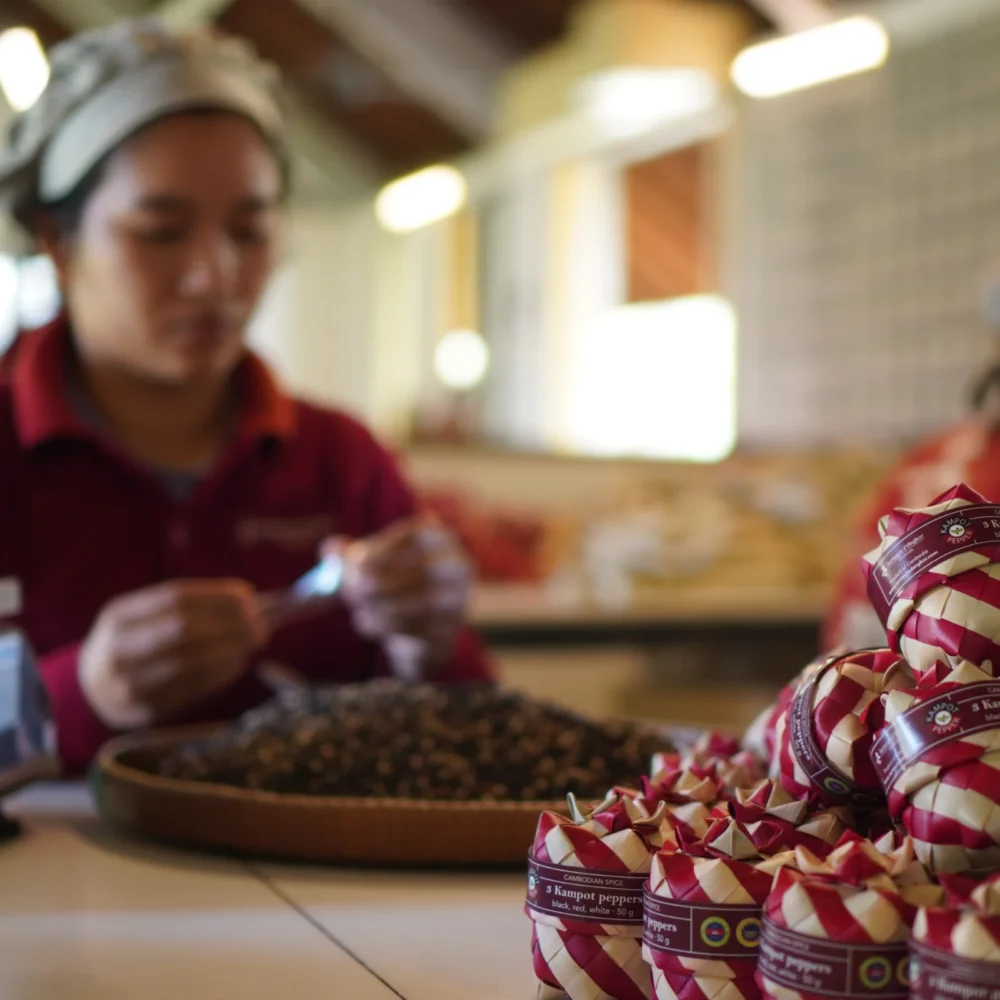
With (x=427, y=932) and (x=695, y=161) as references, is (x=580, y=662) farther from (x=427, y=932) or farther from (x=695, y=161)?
(x=695, y=161)

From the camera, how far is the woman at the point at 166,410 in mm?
1342

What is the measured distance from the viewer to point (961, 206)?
155 inches

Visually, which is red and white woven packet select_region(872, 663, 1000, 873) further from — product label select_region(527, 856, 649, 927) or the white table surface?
the white table surface

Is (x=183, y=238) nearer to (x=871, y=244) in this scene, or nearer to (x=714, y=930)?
(x=714, y=930)

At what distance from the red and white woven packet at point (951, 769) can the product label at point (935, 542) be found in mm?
47

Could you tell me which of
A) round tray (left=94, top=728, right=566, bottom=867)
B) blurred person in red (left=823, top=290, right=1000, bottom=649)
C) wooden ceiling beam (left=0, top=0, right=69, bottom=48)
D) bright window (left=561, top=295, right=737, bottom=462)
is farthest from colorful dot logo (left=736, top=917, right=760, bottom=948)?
bright window (left=561, top=295, right=737, bottom=462)

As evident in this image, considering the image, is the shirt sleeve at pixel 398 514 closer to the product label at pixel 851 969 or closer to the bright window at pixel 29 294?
the bright window at pixel 29 294

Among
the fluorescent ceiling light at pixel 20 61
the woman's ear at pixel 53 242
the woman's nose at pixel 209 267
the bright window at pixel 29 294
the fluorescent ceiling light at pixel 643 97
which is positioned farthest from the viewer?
the fluorescent ceiling light at pixel 643 97

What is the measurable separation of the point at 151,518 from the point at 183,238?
32 cm

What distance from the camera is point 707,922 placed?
1.52 feet

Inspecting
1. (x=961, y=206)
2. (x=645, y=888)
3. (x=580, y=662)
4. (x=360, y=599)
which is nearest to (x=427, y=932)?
(x=645, y=888)

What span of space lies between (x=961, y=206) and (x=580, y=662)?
2.11 m

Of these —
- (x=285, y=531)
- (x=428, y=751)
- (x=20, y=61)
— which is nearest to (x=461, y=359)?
(x=20, y=61)

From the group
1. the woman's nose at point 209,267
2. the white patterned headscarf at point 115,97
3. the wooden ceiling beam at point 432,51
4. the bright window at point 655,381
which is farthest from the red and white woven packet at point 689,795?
the bright window at point 655,381
